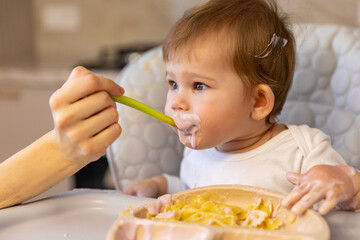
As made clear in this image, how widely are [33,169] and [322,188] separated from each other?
0.46 meters

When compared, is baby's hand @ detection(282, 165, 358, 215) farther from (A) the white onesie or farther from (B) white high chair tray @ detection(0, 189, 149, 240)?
(B) white high chair tray @ detection(0, 189, 149, 240)

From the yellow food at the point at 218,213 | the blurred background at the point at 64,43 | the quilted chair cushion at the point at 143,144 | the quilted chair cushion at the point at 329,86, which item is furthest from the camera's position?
the blurred background at the point at 64,43

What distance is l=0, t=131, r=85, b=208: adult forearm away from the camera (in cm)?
82

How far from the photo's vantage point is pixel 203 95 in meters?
0.93

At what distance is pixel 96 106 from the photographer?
30.6 inches

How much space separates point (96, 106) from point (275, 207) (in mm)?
312

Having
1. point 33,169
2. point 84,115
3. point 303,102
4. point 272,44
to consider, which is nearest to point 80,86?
point 84,115

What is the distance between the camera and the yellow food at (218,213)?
0.73 metres

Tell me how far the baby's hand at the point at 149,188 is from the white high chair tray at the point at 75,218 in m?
0.19

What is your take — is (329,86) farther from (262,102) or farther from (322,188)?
(322,188)

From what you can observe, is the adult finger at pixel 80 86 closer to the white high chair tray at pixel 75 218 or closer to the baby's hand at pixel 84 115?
the baby's hand at pixel 84 115

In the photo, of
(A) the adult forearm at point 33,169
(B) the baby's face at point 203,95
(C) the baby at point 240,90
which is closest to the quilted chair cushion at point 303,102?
(C) the baby at point 240,90

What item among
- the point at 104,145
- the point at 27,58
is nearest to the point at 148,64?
the point at 104,145

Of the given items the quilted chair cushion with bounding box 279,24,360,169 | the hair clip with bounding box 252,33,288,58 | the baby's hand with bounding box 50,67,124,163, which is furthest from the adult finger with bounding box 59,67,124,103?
the quilted chair cushion with bounding box 279,24,360,169
